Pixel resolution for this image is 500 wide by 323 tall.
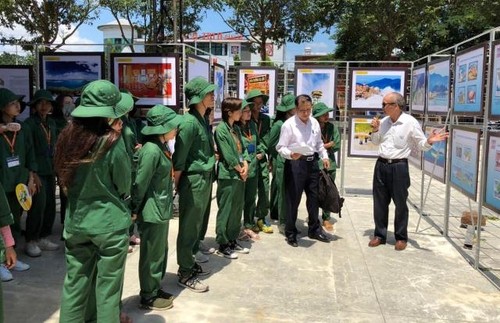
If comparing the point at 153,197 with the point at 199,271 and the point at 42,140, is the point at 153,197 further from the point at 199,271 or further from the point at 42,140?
the point at 42,140

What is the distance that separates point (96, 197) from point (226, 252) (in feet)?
8.01

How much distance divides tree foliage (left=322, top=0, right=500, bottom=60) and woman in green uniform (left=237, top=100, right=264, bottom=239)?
15.4m

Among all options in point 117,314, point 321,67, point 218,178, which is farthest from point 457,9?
point 117,314

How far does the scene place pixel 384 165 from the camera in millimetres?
5254

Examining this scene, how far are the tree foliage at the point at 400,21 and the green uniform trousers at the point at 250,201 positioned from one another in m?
15.6

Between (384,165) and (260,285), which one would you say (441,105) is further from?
(260,285)

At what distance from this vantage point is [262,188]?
19.3 ft

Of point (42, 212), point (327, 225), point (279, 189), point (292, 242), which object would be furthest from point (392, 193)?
point (42, 212)

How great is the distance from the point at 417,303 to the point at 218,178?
2119 mm

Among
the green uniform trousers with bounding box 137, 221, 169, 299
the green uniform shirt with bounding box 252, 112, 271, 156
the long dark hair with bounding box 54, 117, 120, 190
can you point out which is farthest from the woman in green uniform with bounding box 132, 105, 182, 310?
the green uniform shirt with bounding box 252, 112, 271, 156

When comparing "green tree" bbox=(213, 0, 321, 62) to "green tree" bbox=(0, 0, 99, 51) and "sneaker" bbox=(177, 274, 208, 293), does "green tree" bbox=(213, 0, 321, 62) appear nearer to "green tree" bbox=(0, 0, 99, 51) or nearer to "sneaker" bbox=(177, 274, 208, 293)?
"green tree" bbox=(0, 0, 99, 51)

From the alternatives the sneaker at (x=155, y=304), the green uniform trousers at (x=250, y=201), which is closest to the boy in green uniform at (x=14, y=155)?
the sneaker at (x=155, y=304)

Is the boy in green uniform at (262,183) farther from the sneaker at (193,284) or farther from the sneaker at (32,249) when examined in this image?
the sneaker at (32,249)

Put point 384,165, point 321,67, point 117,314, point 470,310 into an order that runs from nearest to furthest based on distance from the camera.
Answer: point 117,314 < point 470,310 < point 384,165 < point 321,67
